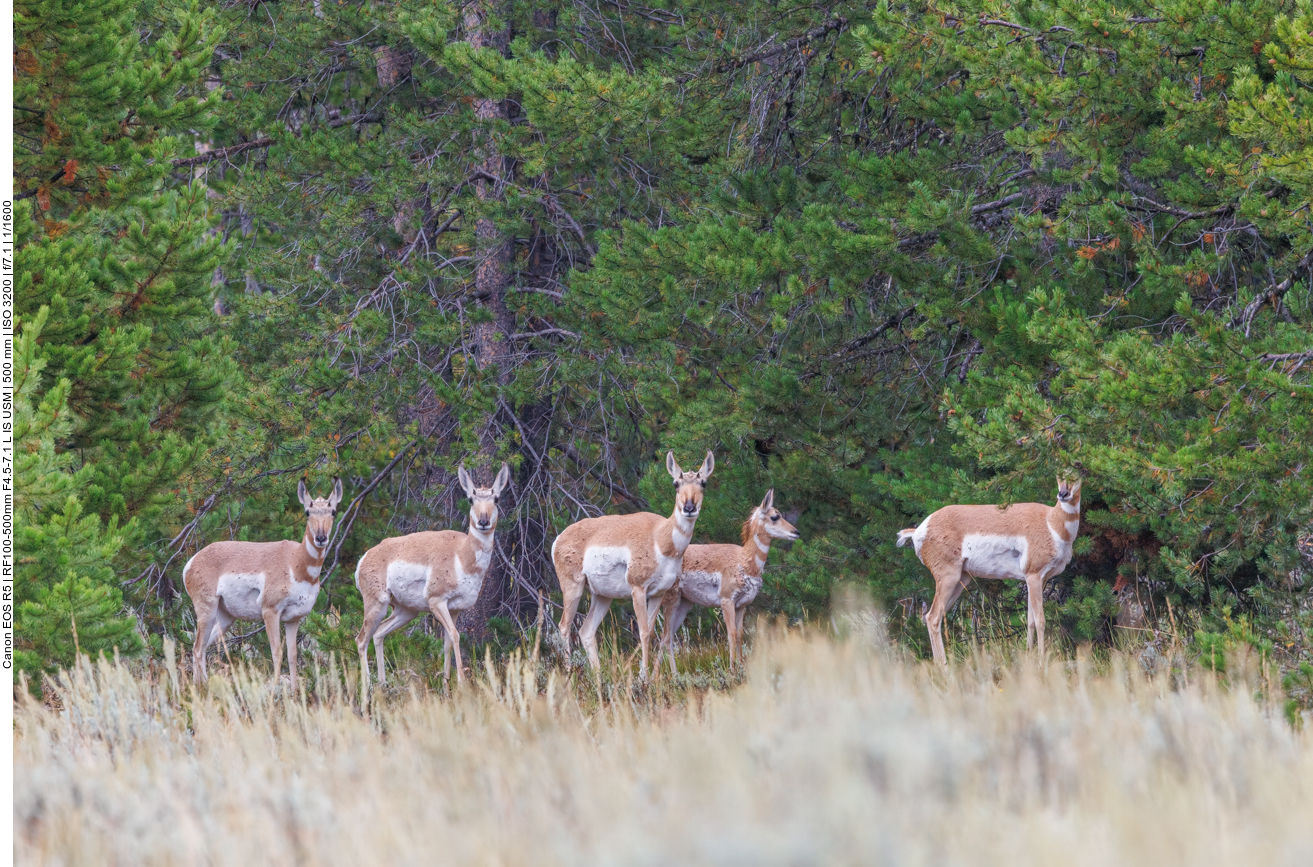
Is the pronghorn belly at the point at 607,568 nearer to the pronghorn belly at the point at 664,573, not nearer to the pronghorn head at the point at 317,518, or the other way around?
the pronghorn belly at the point at 664,573

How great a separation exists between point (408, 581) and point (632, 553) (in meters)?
1.85

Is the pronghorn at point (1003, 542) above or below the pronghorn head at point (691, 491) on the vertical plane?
below

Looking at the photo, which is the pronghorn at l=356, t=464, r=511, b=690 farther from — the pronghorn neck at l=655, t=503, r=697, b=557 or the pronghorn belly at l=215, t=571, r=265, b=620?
the pronghorn neck at l=655, t=503, r=697, b=557

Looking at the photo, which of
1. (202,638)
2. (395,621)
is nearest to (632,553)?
(395,621)

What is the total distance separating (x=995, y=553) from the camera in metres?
9.66

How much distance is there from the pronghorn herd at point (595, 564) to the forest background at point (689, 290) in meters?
0.59

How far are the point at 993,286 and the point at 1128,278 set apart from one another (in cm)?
105

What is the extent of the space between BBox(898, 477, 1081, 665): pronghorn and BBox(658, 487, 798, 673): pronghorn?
4.95ft

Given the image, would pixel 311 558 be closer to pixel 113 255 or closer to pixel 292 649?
pixel 292 649

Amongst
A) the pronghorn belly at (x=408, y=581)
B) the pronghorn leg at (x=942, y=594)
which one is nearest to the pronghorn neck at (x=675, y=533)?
the pronghorn belly at (x=408, y=581)

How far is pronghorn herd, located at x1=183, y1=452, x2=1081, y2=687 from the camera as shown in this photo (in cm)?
963

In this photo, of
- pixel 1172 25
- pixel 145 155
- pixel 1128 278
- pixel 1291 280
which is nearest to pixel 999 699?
pixel 1172 25

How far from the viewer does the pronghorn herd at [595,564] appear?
31.6 feet

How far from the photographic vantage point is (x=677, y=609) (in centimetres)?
1188
